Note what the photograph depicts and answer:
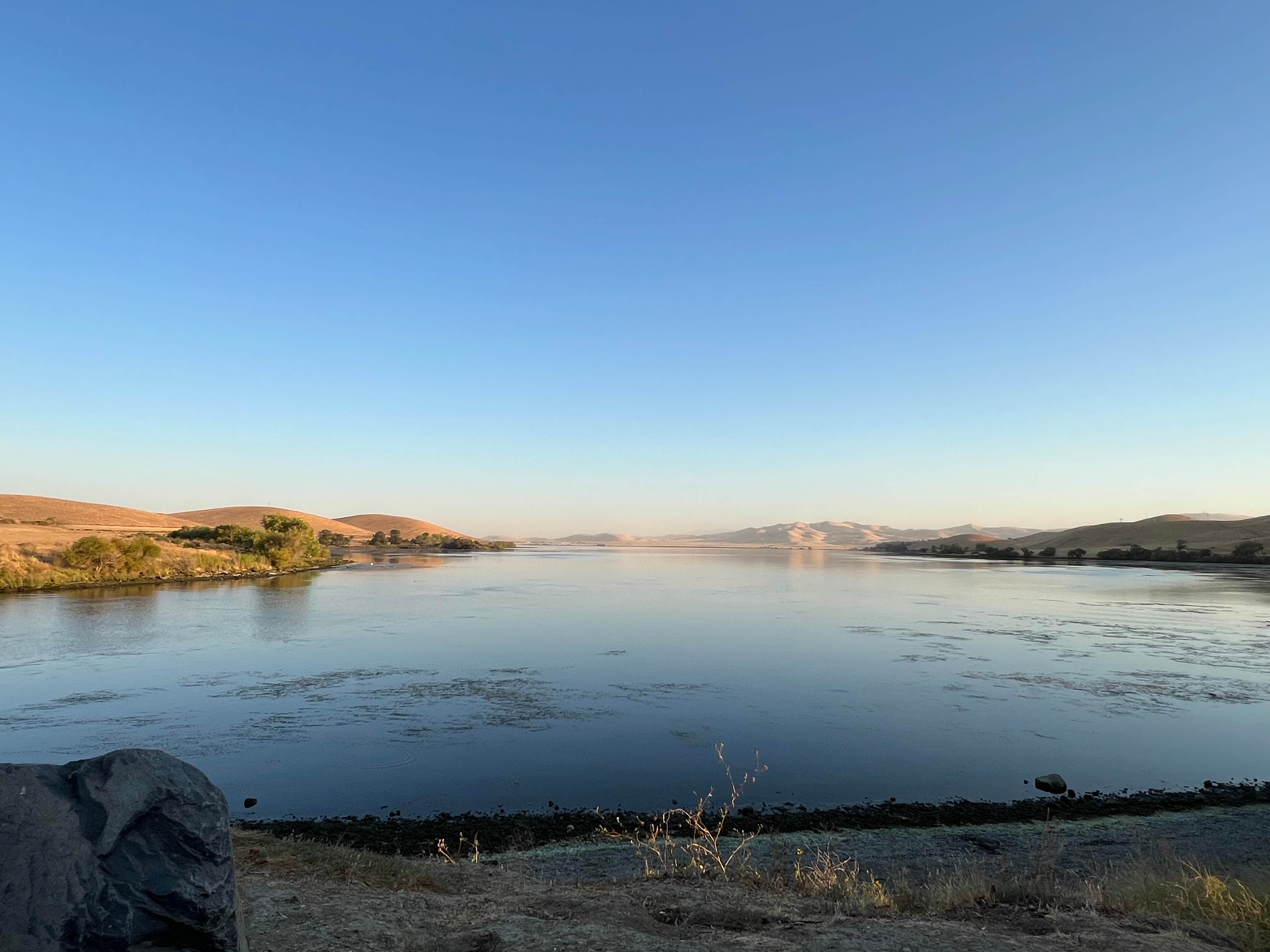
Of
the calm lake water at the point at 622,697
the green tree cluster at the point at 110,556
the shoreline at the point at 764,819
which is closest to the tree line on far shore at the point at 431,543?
the green tree cluster at the point at 110,556

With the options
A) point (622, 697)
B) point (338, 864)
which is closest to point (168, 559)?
point (622, 697)

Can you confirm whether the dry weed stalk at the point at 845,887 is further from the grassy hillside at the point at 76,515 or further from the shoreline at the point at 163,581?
the grassy hillside at the point at 76,515

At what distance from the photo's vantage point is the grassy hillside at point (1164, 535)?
8606cm

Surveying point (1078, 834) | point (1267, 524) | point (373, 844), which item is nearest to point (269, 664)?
point (373, 844)

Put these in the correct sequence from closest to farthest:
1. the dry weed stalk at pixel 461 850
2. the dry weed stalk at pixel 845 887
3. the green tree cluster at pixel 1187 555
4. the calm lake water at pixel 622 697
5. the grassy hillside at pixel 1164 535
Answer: the dry weed stalk at pixel 845 887 < the dry weed stalk at pixel 461 850 < the calm lake water at pixel 622 697 < the green tree cluster at pixel 1187 555 < the grassy hillside at pixel 1164 535

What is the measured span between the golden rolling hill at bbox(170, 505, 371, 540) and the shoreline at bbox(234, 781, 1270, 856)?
130 m

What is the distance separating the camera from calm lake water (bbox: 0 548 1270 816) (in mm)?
10758

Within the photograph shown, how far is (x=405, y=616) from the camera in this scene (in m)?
28.3

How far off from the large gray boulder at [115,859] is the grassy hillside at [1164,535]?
330 ft

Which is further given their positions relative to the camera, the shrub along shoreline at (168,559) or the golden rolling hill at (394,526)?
the golden rolling hill at (394,526)

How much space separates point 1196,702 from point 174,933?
19.0 m

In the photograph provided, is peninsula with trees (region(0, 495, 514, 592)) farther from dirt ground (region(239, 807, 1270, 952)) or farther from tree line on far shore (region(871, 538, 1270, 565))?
tree line on far shore (region(871, 538, 1270, 565))

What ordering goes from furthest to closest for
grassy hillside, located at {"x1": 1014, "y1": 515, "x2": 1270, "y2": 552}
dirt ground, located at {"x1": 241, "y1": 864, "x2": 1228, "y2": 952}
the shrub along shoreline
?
grassy hillside, located at {"x1": 1014, "y1": 515, "x2": 1270, "y2": 552} → the shrub along shoreline → dirt ground, located at {"x1": 241, "y1": 864, "x2": 1228, "y2": 952}

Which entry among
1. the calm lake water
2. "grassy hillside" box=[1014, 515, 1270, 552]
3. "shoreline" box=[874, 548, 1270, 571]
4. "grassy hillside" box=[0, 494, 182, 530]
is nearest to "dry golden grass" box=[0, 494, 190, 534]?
"grassy hillside" box=[0, 494, 182, 530]
